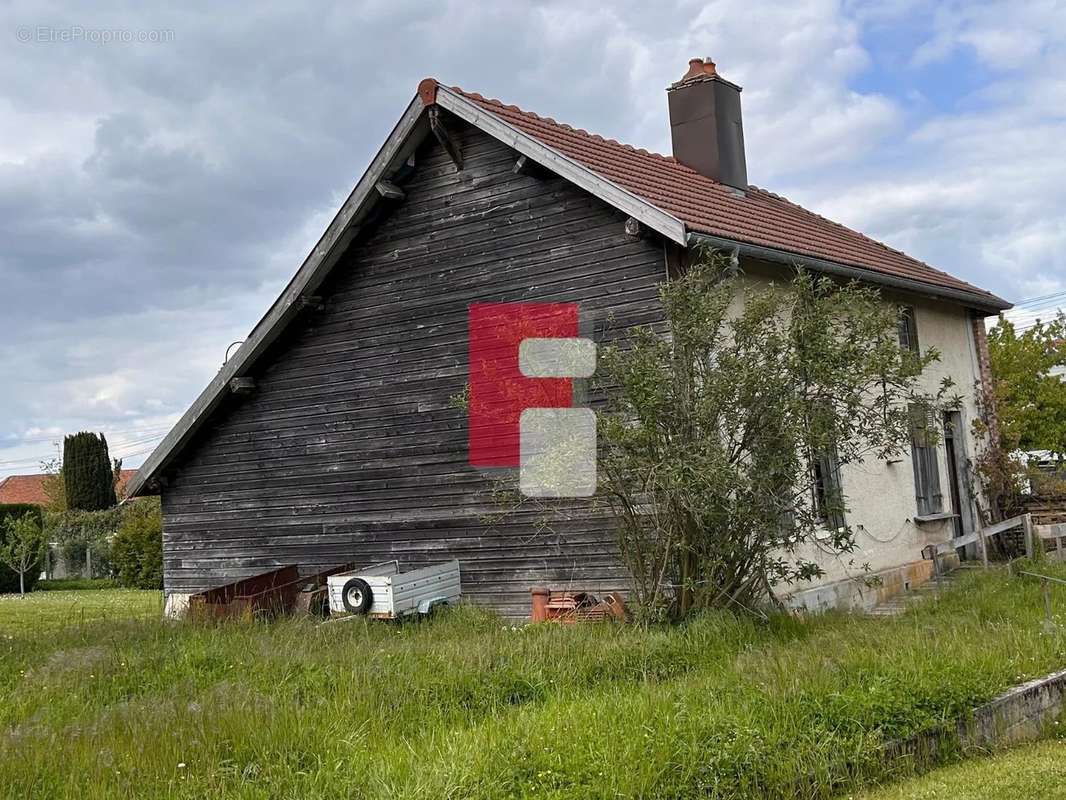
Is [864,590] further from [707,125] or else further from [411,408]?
[707,125]

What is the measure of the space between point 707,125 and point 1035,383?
1073 centimetres

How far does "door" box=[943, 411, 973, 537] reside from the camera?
16938mm

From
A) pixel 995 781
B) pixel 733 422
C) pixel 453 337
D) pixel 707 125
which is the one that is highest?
pixel 707 125

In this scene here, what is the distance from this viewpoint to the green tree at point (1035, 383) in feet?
71.1

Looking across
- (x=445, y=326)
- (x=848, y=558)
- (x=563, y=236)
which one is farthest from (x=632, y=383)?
(x=848, y=558)

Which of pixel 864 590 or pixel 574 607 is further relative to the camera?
pixel 864 590

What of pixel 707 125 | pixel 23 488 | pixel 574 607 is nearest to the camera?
pixel 574 607

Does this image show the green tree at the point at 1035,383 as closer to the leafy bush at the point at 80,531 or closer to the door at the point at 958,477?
the door at the point at 958,477

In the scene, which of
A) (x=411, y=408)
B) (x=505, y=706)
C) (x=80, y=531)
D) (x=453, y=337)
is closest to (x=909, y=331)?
(x=453, y=337)

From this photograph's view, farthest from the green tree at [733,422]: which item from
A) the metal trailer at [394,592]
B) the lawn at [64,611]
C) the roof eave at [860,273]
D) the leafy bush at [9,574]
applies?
the leafy bush at [9,574]

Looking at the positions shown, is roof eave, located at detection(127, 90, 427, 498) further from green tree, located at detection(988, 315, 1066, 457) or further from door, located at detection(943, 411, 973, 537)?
green tree, located at detection(988, 315, 1066, 457)

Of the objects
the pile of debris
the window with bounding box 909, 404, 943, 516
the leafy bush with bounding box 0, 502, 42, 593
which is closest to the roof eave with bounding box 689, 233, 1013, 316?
the window with bounding box 909, 404, 943, 516

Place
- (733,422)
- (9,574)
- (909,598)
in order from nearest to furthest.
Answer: (733,422) < (909,598) < (9,574)

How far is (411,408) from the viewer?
13.8 meters
